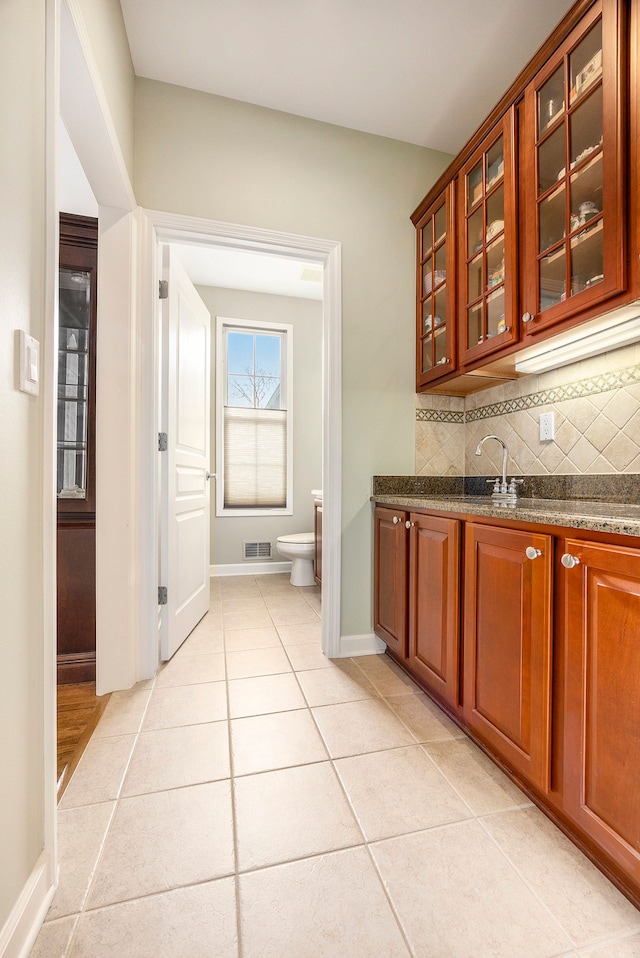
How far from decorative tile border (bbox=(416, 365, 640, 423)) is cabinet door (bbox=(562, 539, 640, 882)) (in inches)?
33.5

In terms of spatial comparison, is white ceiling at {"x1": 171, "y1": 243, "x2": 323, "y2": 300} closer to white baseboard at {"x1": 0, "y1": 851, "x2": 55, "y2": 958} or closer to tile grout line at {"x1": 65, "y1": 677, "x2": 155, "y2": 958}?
tile grout line at {"x1": 65, "y1": 677, "x2": 155, "y2": 958}

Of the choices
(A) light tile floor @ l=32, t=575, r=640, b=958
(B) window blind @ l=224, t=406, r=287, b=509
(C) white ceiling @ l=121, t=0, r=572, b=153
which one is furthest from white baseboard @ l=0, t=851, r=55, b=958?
(B) window blind @ l=224, t=406, r=287, b=509

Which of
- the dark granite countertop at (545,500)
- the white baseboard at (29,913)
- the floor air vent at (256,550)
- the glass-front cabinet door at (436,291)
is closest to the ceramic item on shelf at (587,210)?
the glass-front cabinet door at (436,291)

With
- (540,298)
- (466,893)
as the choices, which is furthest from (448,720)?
(540,298)

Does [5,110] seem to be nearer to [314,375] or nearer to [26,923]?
[26,923]

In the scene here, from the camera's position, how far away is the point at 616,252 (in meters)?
1.20

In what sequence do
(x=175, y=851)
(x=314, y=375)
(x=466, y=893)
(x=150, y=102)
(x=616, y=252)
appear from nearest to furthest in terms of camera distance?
(x=466, y=893) < (x=175, y=851) < (x=616, y=252) < (x=150, y=102) < (x=314, y=375)

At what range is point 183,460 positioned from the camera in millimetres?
2312

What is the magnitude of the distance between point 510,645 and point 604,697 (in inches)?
11.8

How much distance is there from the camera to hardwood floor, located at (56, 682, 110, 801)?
1.37 meters

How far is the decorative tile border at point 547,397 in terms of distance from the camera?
4.95 ft

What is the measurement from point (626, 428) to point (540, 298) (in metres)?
0.55

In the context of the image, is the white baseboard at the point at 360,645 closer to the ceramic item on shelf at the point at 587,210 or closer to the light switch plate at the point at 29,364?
the light switch plate at the point at 29,364

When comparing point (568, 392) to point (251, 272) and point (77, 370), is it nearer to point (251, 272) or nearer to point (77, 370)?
point (77, 370)
